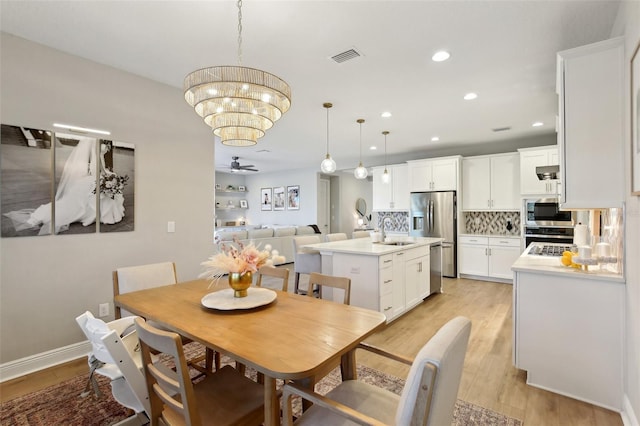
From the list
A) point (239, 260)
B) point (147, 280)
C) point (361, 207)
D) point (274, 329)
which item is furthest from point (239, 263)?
point (361, 207)

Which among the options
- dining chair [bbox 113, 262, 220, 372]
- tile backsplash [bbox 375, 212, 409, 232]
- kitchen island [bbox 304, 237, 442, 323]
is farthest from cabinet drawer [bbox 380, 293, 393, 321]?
tile backsplash [bbox 375, 212, 409, 232]

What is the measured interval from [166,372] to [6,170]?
2263 millimetres

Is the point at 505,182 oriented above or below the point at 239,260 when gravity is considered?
above

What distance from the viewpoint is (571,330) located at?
2100 millimetres

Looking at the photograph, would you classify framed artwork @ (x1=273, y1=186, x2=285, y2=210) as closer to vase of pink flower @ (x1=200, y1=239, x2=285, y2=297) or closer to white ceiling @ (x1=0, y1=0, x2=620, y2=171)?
white ceiling @ (x1=0, y1=0, x2=620, y2=171)

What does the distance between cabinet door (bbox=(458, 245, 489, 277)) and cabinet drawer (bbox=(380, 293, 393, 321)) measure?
312 cm

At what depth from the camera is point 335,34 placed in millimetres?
2320

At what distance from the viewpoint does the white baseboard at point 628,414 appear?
170 centimetres

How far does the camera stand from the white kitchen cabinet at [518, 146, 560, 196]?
4.91 metres

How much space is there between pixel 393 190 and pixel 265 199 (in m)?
4.97

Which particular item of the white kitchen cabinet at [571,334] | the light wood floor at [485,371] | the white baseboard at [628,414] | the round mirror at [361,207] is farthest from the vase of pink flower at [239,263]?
the round mirror at [361,207]

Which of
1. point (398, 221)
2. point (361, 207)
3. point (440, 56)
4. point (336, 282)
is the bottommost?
point (336, 282)

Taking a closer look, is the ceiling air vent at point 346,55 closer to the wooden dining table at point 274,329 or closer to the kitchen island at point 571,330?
the wooden dining table at point 274,329

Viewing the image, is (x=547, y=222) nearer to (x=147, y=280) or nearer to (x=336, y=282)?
(x=336, y=282)
